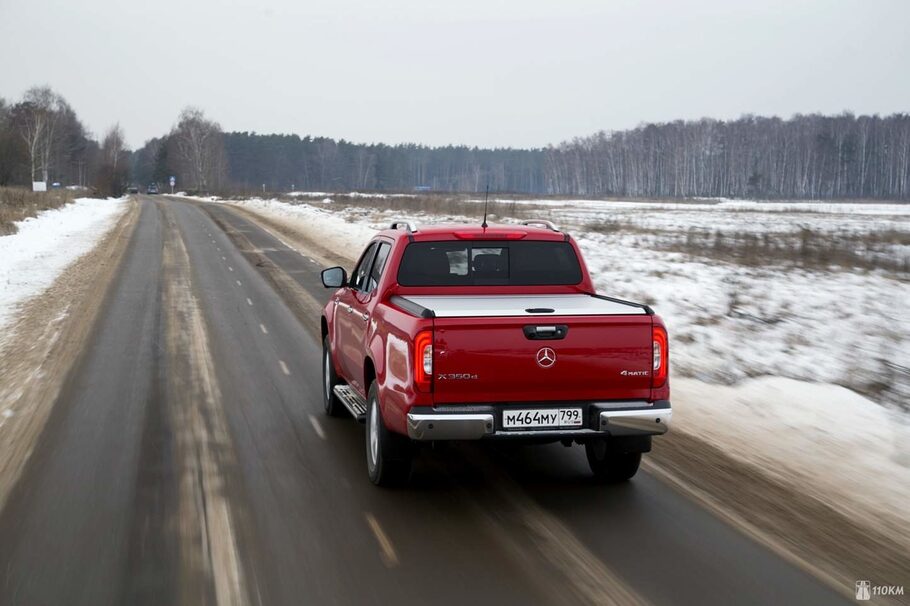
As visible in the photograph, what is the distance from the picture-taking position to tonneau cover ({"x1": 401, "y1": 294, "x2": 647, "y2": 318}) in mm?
5477

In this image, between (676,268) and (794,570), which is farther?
(676,268)

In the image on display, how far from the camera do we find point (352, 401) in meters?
7.18

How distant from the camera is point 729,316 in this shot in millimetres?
13633

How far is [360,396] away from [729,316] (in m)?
8.39

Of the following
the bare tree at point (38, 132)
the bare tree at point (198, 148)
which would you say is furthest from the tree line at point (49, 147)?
the bare tree at point (198, 148)

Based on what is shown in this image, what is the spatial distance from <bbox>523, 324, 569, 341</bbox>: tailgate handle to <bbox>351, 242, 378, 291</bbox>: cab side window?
2502mm

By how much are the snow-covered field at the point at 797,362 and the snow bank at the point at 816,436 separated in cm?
1

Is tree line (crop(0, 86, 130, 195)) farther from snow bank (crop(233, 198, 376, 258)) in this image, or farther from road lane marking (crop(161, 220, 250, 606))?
road lane marking (crop(161, 220, 250, 606))

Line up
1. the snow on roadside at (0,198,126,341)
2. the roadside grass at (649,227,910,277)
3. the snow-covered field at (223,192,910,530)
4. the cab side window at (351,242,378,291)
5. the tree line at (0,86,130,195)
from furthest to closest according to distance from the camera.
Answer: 1. the tree line at (0,86,130,195)
2. the roadside grass at (649,227,910,277)
3. the snow on roadside at (0,198,126,341)
4. the cab side window at (351,242,378,291)
5. the snow-covered field at (223,192,910,530)

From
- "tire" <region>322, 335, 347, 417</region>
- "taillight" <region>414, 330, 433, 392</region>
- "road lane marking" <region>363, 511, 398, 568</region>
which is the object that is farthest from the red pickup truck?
"tire" <region>322, 335, 347, 417</region>

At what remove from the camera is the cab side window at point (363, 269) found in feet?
25.0

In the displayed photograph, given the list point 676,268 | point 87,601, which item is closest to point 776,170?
point 676,268

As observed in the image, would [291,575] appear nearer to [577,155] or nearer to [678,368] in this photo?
[678,368]

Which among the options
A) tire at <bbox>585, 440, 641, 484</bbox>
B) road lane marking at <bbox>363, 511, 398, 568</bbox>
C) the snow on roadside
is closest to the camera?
road lane marking at <bbox>363, 511, 398, 568</bbox>
